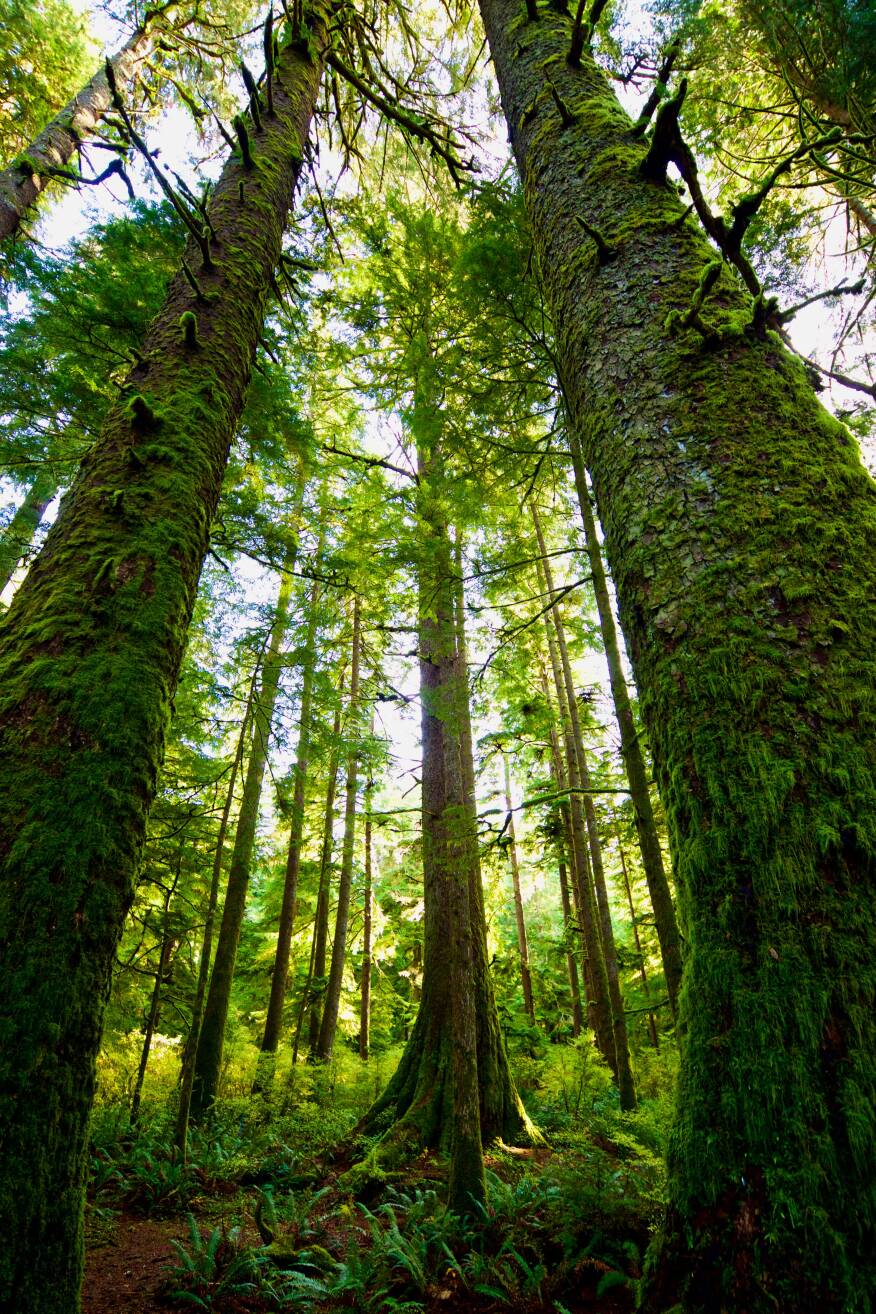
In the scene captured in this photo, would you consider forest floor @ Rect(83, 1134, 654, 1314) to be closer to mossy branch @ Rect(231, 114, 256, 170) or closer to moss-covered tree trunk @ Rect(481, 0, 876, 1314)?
moss-covered tree trunk @ Rect(481, 0, 876, 1314)

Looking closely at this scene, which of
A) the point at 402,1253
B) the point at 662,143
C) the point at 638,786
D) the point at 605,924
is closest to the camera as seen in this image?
the point at 662,143

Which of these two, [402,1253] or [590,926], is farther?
[590,926]

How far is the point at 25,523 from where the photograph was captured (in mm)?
10992

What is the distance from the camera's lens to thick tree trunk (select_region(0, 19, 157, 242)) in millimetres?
8445

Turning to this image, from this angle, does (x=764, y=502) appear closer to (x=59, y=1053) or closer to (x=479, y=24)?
(x=59, y=1053)

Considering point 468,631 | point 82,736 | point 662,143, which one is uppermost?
point 468,631

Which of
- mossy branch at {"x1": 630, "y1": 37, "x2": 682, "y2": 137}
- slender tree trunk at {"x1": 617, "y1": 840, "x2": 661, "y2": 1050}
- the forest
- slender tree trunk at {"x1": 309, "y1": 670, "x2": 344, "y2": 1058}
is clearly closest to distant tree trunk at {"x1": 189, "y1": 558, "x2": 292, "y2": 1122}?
the forest

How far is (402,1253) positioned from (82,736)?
3.87 metres

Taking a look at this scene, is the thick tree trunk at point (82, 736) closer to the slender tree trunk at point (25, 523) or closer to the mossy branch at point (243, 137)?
the mossy branch at point (243, 137)

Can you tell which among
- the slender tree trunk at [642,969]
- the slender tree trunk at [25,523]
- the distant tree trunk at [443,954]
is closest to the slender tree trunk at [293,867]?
the distant tree trunk at [443,954]

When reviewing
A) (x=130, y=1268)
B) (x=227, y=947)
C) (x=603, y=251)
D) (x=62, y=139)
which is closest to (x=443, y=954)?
(x=130, y=1268)

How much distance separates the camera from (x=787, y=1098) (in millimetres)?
981

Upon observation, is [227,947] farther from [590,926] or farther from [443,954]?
[590,926]

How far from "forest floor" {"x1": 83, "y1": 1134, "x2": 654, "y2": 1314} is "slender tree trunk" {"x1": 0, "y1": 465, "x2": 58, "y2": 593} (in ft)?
20.8
